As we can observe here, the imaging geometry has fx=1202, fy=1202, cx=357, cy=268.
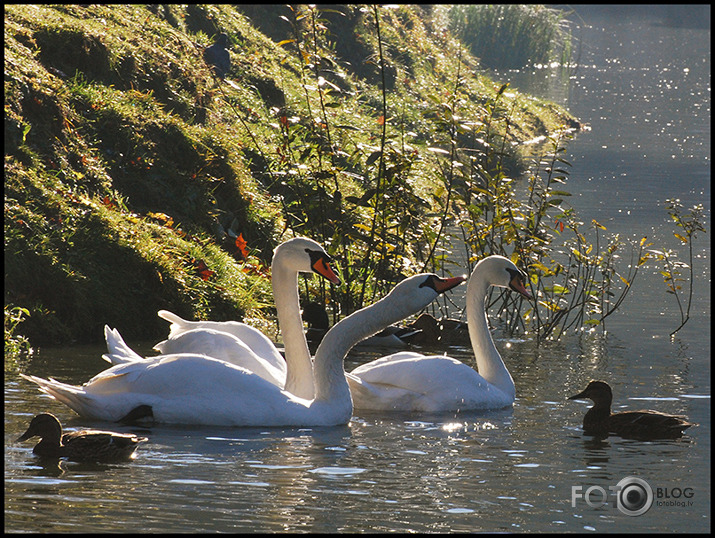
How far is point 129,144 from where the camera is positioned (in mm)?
13180

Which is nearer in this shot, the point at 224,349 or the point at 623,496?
the point at 623,496

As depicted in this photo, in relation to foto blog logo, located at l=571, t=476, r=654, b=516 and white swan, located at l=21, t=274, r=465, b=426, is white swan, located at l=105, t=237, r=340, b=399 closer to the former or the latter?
white swan, located at l=21, t=274, r=465, b=426

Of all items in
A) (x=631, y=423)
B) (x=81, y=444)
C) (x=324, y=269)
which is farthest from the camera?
(x=324, y=269)

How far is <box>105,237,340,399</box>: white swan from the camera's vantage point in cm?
853

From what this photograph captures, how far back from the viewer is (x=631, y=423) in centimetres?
813

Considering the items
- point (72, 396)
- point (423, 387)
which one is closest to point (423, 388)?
point (423, 387)

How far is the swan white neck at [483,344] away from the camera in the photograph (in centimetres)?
916

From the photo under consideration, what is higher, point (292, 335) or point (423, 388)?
point (292, 335)

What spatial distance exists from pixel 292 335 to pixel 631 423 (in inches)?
96.0

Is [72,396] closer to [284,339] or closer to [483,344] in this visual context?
[284,339]

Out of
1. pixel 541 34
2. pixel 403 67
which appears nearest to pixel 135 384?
pixel 403 67

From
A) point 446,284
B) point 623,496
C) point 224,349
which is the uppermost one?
point 446,284

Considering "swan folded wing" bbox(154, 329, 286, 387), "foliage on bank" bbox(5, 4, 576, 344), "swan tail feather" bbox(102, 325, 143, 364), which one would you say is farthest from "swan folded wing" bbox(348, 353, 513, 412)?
"foliage on bank" bbox(5, 4, 576, 344)

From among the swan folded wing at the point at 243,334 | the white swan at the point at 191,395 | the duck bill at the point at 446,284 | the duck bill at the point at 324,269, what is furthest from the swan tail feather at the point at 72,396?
the duck bill at the point at 446,284
